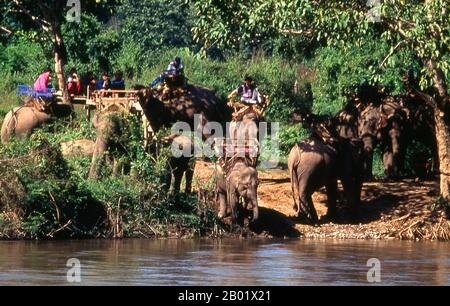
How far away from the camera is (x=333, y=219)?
90.2 ft

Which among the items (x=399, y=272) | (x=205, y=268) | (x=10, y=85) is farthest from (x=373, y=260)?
(x=10, y=85)

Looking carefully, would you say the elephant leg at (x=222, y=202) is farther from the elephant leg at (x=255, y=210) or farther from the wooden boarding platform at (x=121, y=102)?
the wooden boarding platform at (x=121, y=102)

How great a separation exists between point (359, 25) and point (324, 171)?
3441 mm

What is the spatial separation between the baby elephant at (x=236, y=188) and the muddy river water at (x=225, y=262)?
782 mm

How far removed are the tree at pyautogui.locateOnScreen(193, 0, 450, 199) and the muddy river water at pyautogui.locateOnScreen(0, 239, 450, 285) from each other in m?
2.87

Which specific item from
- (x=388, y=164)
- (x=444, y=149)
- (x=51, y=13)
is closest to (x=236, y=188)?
(x=444, y=149)

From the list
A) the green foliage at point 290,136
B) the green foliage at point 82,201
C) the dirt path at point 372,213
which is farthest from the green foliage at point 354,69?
the green foliage at point 82,201

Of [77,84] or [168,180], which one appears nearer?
[168,180]

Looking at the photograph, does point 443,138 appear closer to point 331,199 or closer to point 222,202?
point 331,199

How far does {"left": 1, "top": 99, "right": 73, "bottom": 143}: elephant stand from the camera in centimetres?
3203

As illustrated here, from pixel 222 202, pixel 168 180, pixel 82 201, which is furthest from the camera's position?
pixel 168 180

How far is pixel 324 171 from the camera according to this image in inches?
1073

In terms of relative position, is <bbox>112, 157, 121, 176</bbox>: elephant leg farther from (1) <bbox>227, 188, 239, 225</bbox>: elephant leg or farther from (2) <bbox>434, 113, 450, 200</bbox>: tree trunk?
(2) <bbox>434, 113, 450, 200</bbox>: tree trunk

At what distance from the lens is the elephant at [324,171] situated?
27.0 metres
